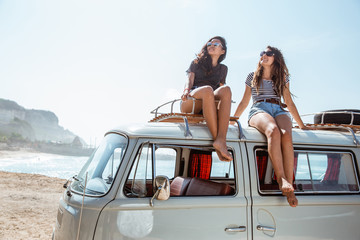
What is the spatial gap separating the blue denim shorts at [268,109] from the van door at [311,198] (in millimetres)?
557

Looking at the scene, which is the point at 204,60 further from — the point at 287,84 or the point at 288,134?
the point at 288,134

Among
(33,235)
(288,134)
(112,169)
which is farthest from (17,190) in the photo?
(288,134)

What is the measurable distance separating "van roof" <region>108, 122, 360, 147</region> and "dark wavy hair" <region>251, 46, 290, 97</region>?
702 mm

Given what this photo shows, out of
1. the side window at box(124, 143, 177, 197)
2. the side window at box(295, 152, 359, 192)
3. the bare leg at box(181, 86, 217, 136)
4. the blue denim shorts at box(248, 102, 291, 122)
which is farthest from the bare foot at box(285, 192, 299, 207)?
the side window at box(124, 143, 177, 197)

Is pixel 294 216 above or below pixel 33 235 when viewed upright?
above

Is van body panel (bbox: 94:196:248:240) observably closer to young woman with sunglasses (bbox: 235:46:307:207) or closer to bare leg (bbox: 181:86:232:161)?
bare leg (bbox: 181:86:232:161)

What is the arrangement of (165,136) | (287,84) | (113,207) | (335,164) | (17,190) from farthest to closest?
(17,190) < (287,84) < (335,164) < (165,136) < (113,207)

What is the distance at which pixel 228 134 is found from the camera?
130 inches

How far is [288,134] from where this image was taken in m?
3.43

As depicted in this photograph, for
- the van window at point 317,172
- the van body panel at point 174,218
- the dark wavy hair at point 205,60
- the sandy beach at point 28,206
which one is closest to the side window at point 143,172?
the van body panel at point 174,218

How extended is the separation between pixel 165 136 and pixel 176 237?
95 centimetres

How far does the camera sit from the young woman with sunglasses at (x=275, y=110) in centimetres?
328

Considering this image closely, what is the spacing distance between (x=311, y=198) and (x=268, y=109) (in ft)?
3.97

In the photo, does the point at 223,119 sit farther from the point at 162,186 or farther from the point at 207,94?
the point at 162,186
